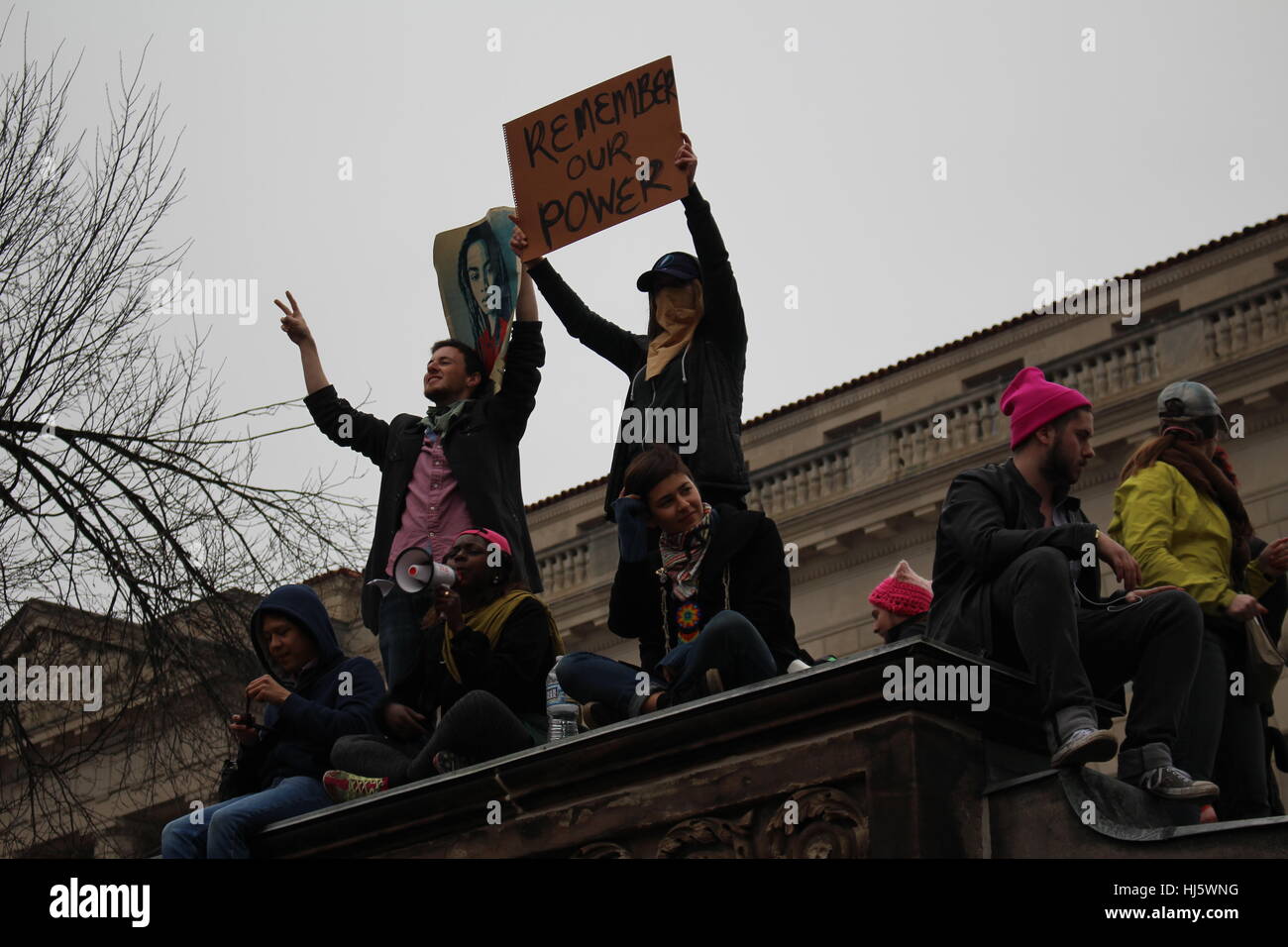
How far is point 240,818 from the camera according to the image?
26.5ft

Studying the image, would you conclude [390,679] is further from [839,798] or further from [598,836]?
[839,798]

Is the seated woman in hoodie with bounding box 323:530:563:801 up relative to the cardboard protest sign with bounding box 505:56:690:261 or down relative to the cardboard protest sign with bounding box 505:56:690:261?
down

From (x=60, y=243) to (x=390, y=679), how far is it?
7.48 metres

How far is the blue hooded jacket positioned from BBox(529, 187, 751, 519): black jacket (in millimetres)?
1183

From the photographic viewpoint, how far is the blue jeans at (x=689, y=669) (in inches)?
293

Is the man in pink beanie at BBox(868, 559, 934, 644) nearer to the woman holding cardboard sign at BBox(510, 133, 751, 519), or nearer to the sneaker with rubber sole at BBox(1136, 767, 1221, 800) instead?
the woman holding cardboard sign at BBox(510, 133, 751, 519)

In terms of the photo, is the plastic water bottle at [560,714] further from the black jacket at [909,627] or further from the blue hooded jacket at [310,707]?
the black jacket at [909,627]

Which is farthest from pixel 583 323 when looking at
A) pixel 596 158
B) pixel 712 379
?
pixel 712 379

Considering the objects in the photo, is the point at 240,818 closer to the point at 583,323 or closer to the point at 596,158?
the point at 583,323

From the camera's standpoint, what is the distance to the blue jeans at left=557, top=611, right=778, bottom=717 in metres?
7.43

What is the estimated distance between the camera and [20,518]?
14422 millimetres

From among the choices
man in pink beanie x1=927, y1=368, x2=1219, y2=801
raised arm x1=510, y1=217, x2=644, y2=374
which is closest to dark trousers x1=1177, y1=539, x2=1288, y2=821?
man in pink beanie x1=927, y1=368, x2=1219, y2=801

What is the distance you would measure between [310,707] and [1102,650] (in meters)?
3.06
